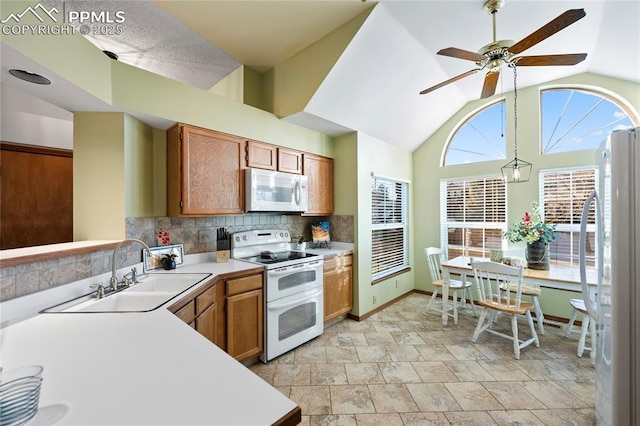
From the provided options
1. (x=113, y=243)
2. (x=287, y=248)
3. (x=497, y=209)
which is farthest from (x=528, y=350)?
(x=113, y=243)

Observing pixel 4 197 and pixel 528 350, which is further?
pixel 528 350

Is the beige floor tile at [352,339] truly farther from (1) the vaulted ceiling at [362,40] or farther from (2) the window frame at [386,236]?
(1) the vaulted ceiling at [362,40]

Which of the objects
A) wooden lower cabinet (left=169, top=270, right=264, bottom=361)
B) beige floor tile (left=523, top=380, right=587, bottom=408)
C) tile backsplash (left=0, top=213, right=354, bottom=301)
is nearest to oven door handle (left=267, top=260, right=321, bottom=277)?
wooden lower cabinet (left=169, top=270, right=264, bottom=361)

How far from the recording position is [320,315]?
3049 millimetres

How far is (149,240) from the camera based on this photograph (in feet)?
8.00

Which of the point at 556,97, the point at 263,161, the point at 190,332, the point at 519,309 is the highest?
the point at 556,97

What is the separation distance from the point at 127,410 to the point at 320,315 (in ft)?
8.22

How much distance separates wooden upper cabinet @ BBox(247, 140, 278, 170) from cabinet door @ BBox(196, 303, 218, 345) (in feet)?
4.79

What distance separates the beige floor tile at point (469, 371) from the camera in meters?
2.30

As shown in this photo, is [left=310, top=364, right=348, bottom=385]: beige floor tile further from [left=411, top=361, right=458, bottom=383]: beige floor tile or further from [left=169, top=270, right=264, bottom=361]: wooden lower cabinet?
[left=411, top=361, right=458, bottom=383]: beige floor tile

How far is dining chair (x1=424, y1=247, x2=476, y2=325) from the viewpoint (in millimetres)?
3350

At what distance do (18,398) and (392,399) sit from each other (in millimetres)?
2156

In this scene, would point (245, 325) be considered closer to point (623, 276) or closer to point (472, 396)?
point (472, 396)

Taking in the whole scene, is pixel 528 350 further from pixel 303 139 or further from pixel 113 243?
pixel 113 243
